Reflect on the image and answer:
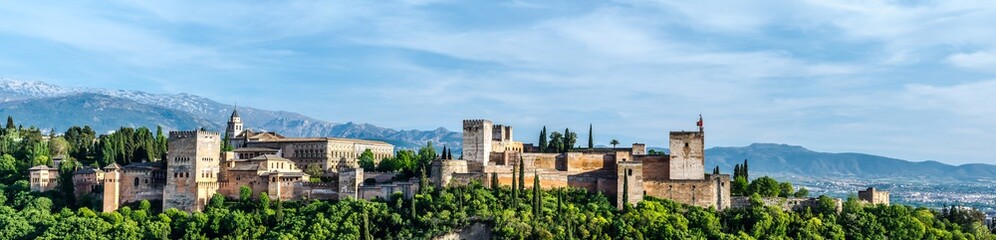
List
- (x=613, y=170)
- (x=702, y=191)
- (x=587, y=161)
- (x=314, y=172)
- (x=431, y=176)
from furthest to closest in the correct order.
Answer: (x=314, y=172) → (x=587, y=161) → (x=613, y=170) → (x=431, y=176) → (x=702, y=191)

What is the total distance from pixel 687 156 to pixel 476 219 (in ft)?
43.7

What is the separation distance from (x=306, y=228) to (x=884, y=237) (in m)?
32.0

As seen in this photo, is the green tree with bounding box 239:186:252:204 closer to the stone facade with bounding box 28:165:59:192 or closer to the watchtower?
the watchtower

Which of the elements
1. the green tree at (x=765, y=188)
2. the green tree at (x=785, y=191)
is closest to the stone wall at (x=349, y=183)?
the green tree at (x=765, y=188)

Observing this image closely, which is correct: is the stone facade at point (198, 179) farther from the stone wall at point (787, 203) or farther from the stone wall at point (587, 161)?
the stone wall at point (787, 203)

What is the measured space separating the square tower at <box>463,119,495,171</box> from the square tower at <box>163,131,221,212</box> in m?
15.2

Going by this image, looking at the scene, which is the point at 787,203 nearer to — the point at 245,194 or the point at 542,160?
the point at 542,160

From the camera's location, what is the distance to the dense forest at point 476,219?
56094 mm

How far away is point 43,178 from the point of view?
6575 centimetres

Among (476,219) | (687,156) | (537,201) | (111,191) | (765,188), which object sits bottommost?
(476,219)

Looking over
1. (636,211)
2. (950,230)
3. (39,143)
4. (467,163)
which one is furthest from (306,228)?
(950,230)

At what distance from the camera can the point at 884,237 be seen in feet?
193

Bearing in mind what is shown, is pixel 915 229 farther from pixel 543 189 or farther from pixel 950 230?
pixel 543 189

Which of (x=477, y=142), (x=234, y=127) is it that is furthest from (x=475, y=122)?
(x=234, y=127)
